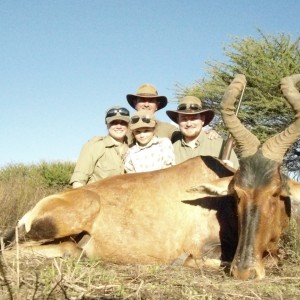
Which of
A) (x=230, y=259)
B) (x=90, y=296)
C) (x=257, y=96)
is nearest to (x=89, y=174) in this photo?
(x=230, y=259)

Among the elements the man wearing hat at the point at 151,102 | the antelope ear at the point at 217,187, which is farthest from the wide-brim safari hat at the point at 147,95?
the antelope ear at the point at 217,187

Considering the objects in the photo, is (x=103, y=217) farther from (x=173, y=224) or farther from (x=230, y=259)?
(x=230, y=259)

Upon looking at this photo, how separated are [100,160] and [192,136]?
1.48m

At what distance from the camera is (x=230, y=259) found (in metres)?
5.17

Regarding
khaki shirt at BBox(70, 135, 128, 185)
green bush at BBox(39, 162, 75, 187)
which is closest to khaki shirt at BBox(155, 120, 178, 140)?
khaki shirt at BBox(70, 135, 128, 185)

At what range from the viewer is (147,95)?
8.46 m

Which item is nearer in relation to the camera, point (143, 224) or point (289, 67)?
point (143, 224)

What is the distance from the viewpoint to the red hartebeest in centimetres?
492

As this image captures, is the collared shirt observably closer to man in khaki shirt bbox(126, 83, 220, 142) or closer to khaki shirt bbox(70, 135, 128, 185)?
khaki shirt bbox(70, 135, 128, 185)

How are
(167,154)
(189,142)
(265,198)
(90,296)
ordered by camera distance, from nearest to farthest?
(90,296), (265,198), (167,154), (189,142)

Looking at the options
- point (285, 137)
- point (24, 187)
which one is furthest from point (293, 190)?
point (24, 187)

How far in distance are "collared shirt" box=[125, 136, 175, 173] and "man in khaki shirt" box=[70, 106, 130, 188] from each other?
0.51 m

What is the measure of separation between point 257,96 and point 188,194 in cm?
1212

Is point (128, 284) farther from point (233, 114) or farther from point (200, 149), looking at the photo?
point (200, 149)
